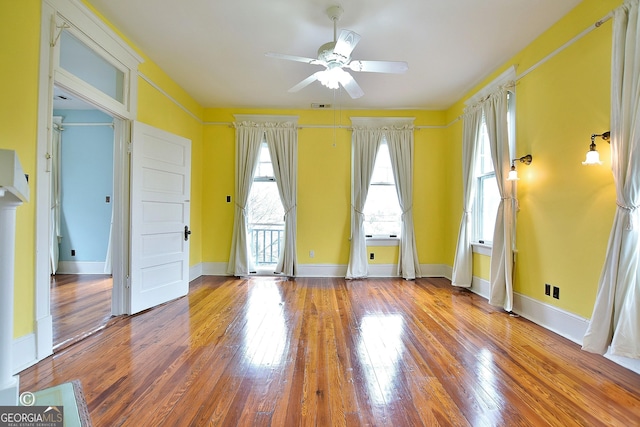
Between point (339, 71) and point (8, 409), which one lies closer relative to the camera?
point (8, 409)

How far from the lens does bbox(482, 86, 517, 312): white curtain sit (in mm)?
3125

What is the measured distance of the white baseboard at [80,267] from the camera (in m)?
4.86

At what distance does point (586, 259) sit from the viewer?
2.38m

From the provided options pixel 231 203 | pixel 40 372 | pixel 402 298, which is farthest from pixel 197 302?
pixel 402 298

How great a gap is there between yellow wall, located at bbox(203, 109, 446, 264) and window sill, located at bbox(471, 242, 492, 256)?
0.93 m

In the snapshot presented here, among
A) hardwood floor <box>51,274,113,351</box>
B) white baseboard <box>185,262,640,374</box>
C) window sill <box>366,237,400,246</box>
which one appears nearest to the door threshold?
hardwood floor <box>51,274,113,351</box>

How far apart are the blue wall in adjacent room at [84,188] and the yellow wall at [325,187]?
1.85m

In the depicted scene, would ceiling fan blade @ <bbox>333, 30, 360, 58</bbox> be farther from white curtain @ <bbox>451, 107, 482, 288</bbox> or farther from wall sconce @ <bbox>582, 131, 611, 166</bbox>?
white curtain @ <bbox>451, 107, 482, 288</bbox>

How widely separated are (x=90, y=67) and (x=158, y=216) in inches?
64.1

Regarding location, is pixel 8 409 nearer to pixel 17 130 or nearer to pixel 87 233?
pixel 17 130

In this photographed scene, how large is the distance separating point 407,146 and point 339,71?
252 cm

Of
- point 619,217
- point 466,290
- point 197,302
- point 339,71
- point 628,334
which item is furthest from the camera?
point 466,290

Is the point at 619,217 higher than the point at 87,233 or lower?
higher

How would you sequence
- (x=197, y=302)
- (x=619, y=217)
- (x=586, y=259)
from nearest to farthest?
(x=619, y=217)
(x=586, y=259)
(x=197, y=302)
